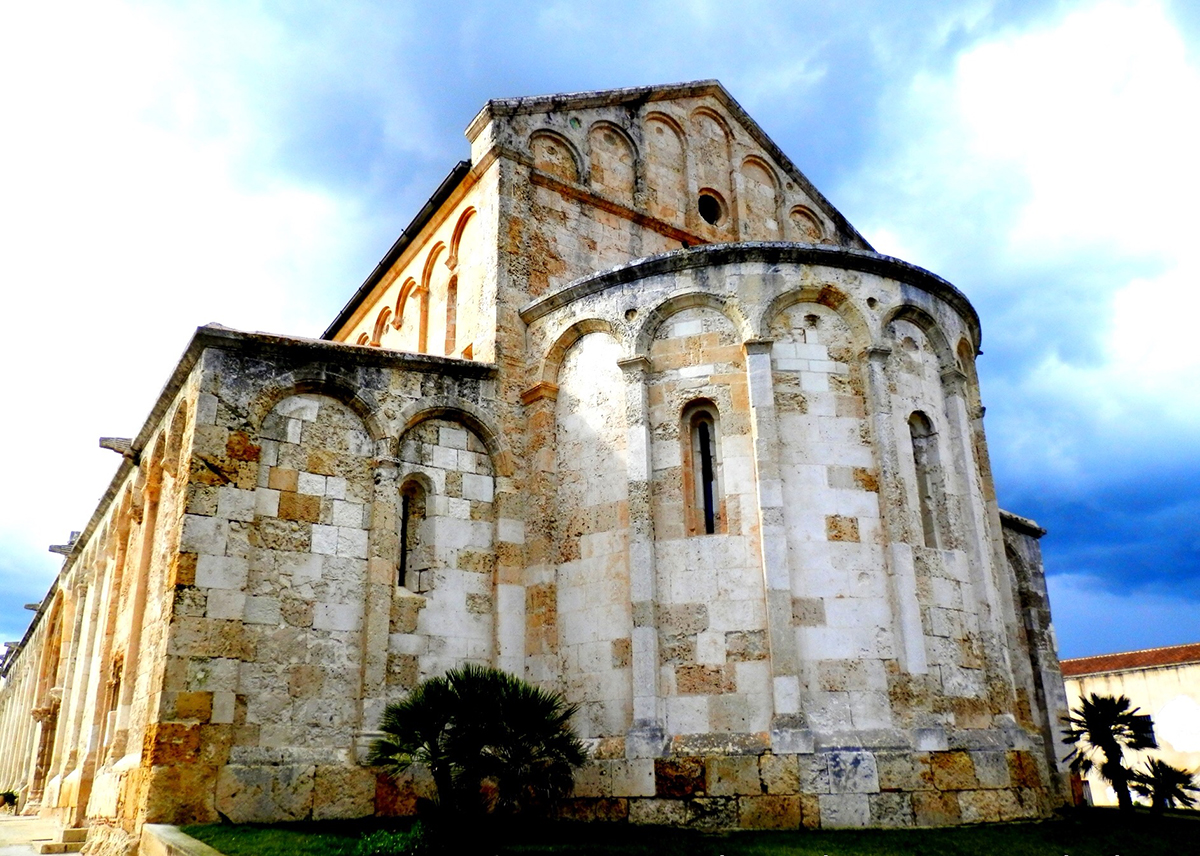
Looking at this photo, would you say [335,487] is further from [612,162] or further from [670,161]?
[670,161]

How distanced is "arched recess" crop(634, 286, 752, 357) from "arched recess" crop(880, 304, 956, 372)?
2103mm

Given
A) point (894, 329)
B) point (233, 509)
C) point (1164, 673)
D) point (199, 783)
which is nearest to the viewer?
point (199, 783)

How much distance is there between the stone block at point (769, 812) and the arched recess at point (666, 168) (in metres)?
9.64

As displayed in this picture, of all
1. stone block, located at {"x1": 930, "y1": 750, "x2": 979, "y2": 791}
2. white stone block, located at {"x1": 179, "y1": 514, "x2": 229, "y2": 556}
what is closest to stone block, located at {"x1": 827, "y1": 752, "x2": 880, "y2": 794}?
stone block, located at {"x1": 930, "y1": 750, "x2": 979, "y2": 791}

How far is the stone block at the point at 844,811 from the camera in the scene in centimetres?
951

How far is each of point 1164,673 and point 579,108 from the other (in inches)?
933

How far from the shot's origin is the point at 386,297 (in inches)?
782

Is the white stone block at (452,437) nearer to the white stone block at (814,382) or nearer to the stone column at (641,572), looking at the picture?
the stone column at (641,572)

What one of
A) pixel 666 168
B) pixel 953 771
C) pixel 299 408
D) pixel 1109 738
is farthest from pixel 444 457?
pixel 1109 738

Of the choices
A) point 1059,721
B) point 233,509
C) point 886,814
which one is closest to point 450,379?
point 233,509

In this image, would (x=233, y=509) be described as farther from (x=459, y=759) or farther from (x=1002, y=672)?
(x=1002, y=672)

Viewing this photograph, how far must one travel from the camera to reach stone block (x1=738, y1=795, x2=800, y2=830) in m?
9.55

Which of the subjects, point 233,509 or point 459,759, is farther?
point 233,509

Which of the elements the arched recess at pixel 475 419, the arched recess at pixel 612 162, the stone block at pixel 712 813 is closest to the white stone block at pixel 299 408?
the arched recess at pixel 475 419
